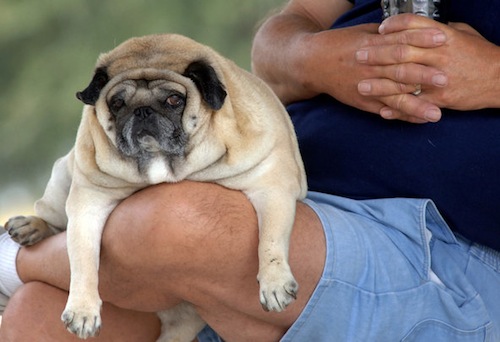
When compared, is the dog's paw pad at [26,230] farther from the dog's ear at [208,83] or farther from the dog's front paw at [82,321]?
the dog's ear at [208,83]

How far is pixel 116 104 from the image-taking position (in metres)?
1.07

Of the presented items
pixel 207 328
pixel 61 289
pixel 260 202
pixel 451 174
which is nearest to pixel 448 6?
pixel 451 174

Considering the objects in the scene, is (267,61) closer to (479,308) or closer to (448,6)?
(448,6)

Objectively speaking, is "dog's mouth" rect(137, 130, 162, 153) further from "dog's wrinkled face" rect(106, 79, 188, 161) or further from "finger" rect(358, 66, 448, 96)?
"finger" rect(358, 66, 448, 96)

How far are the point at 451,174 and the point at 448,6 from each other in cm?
26

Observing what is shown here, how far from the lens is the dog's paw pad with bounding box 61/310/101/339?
1.03 metres

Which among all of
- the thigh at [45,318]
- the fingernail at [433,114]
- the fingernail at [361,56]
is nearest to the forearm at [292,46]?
the fingernail at [361,56]

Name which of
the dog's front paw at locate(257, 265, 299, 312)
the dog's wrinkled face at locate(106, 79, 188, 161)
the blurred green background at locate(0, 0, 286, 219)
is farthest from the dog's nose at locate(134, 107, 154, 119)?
the blurred green background at locate(0, 0, 286, 219)

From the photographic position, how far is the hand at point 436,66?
117 cm

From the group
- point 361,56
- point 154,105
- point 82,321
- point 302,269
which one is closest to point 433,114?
point 361,56

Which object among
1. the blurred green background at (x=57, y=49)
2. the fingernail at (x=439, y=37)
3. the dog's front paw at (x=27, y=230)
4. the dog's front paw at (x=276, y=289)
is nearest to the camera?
the dog's front paw at (x=276, y=289)

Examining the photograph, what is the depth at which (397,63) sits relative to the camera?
1.20 m

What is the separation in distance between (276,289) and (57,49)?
6.57ft

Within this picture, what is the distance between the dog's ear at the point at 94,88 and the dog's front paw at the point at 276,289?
29 centimetres
